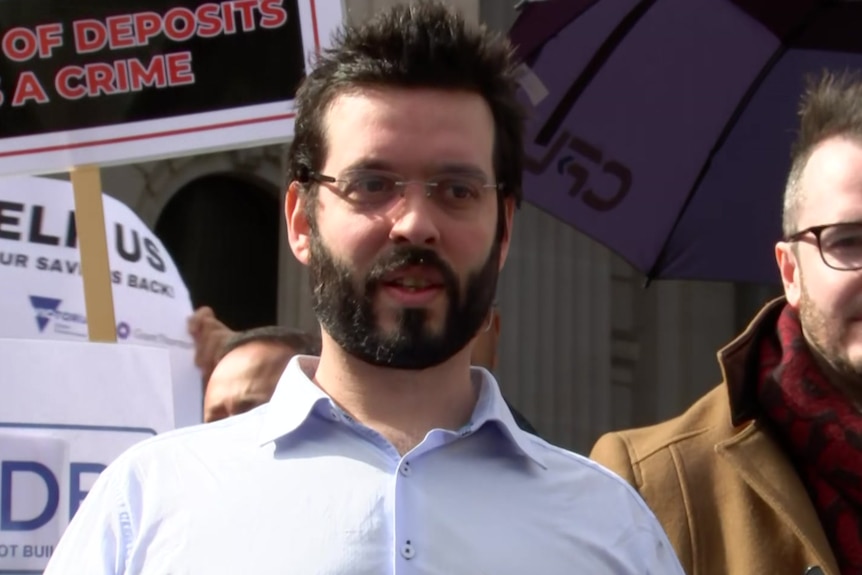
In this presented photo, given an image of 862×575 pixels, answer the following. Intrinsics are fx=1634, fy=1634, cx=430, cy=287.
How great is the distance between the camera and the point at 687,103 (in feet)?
12.9

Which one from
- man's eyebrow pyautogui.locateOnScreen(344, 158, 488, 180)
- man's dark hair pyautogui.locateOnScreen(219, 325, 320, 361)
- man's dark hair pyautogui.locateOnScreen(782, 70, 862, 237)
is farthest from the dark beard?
man's dark hair pyautogui.locateOnScreen(219, 325, 320, 361)

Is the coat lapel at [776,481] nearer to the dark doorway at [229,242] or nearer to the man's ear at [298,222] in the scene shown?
the man's ear at [298,222]

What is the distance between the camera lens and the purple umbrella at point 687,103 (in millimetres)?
3850

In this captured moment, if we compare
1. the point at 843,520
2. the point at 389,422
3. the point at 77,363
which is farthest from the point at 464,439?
the point at 77,363

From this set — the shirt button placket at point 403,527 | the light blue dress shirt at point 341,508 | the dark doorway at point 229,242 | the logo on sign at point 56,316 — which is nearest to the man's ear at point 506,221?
the light blue dress shirt at point 341,508

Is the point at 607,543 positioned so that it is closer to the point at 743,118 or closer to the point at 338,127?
the point at 338,127

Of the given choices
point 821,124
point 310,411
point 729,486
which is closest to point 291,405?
point 310,411

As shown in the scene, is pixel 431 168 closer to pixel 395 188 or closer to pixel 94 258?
pixel 395 188

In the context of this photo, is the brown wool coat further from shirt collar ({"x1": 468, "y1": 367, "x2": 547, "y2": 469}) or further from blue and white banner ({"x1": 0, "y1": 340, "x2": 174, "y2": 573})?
blue and white banner ({"x1": 0, "y1": 340, "x2": 174, "y2": 573})

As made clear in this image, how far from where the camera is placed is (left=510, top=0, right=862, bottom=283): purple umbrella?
3850mm

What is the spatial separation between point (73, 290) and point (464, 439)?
1735 millimetres

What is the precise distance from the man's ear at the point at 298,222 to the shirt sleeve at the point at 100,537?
0.41m

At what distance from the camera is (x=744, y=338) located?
281cm

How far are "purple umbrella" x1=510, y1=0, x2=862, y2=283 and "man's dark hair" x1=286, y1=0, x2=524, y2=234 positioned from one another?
5.14 ft
